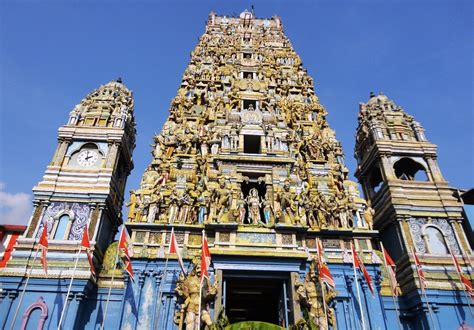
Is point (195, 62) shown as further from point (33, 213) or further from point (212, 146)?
point (33, 213)

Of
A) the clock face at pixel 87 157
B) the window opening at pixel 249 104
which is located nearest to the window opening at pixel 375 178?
the window opening at pixel 249 104

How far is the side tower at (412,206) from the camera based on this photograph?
16.7 m

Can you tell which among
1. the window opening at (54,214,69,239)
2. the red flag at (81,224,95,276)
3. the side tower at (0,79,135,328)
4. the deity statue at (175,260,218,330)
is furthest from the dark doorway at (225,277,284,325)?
the window opening at (54,214,69,239)

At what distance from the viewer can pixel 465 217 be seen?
1992 cm

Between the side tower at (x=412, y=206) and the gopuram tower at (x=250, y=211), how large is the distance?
2.79m

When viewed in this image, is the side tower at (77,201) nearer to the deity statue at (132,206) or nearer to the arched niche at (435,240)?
the deity statue at (132,206)

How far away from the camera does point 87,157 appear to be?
1991cm

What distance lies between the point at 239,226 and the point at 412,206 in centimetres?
1045

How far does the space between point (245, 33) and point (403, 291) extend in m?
27.4

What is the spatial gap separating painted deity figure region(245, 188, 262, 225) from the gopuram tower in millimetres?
71

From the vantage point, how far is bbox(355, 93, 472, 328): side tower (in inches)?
658

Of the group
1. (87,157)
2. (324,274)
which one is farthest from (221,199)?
(87,157)

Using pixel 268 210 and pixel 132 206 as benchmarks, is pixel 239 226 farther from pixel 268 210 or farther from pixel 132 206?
pixel 132 206

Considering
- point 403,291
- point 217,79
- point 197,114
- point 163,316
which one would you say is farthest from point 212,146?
point 403,291
